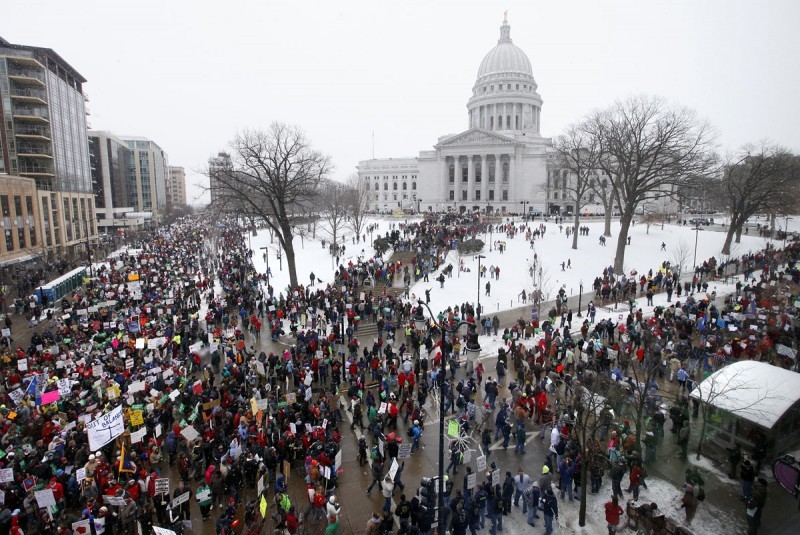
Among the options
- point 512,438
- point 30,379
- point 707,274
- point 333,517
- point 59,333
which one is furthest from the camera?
point 707,274

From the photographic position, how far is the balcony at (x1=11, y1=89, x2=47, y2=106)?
50062 millimetres

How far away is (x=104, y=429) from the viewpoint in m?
12.3

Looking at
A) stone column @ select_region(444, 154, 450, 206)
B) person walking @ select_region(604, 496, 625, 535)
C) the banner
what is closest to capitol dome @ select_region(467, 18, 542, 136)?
stone column @ select_region(444, 154, 450, 206)

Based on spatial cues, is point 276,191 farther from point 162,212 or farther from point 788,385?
point 162,212

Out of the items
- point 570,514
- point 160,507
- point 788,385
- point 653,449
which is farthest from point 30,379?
point 788,385

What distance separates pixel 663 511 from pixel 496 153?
88.1 metres

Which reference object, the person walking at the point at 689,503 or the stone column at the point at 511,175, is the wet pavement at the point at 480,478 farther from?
the stone column at the point at 511,175

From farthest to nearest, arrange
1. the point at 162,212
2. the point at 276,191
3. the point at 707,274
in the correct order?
the point at 162,212 → the point at 707,274 → the point at 276,191

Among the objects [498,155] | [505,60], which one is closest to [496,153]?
[498,155]

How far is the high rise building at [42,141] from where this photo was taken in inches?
1922

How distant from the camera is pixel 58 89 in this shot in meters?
56.5

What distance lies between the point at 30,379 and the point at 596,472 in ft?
60.5

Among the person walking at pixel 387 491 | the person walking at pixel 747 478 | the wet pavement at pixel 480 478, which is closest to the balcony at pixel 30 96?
the wet pavement at pixel 480 478

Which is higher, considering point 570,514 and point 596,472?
point 596,472
